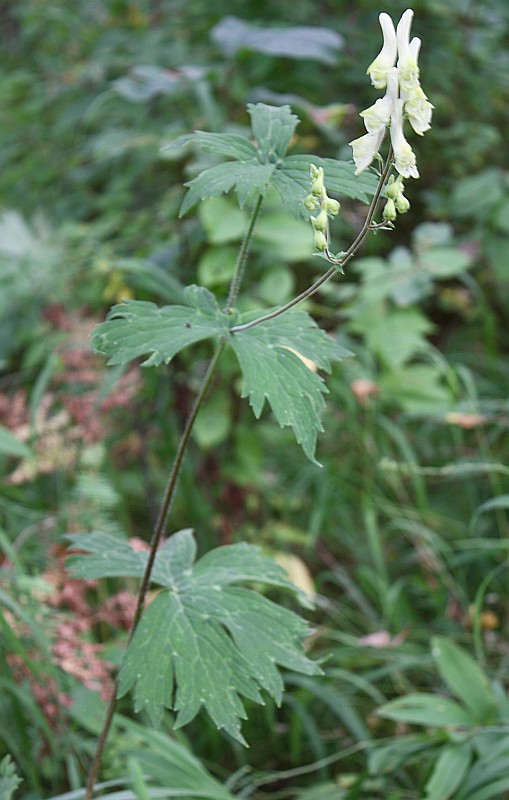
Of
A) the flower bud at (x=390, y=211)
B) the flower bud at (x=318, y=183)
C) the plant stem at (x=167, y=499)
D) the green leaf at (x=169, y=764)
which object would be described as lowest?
the green leaf at (x=169, y=764)

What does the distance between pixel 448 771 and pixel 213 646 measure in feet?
1.93

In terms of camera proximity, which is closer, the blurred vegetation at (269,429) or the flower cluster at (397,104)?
the flower cluster at (397,104)

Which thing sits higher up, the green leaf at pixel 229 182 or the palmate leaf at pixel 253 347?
the green leaf at pixel 229 182

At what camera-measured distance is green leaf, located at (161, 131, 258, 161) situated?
938 mm

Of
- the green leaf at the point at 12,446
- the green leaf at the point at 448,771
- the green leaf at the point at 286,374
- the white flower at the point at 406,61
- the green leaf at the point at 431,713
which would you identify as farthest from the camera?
the green leaf at the point at 12,446

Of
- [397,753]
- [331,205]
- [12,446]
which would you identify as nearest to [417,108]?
[331,205]

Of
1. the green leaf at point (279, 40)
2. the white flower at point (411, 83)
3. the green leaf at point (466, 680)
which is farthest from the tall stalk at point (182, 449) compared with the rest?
the green leaf at point (279, 40)

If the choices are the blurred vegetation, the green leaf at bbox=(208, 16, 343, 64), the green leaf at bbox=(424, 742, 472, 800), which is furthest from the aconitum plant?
the green leaf at bbox=(208, 16, 343, 64)

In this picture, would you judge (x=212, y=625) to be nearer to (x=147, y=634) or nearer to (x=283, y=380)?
(x=147, y=634)

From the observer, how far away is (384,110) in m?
0.79

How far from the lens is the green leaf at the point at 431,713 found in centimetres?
138

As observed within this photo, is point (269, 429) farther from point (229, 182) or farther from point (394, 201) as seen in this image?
point (394, 201)

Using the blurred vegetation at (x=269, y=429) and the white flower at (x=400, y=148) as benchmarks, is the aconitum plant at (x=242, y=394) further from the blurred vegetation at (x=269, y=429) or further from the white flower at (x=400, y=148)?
the blurred vegetation at (x=269, y=429)

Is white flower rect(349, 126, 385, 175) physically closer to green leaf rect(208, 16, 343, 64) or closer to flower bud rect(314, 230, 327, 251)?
flower bud rect(314, 230, 327, 251)
